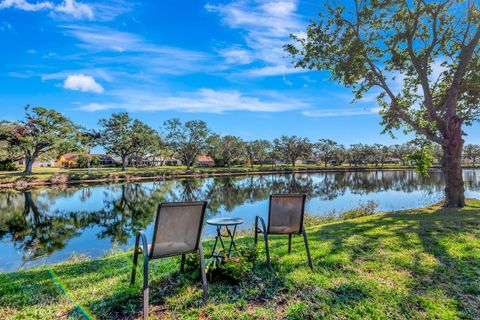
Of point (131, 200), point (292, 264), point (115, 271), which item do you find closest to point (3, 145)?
point (131, 200)

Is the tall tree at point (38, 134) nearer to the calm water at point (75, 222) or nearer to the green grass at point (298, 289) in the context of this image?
the calm water at point (75, 222)

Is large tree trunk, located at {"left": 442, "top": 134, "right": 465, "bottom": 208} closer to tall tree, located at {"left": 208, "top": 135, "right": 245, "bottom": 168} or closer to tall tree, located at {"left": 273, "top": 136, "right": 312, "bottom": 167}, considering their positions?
tall tree, located at {"left": 208, "top": 135, "right": 245, "bottom": 168}

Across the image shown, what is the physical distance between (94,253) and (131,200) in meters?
12.4

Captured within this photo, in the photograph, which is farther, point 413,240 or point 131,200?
point 131,200

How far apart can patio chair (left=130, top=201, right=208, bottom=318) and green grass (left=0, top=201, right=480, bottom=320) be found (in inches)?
15.9

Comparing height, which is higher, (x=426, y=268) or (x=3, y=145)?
(x=3, y=145)

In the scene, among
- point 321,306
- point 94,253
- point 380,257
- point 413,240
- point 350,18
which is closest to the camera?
point 321,306

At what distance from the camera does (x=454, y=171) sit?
30.7ft

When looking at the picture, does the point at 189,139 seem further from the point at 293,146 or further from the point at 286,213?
the point at 286,213

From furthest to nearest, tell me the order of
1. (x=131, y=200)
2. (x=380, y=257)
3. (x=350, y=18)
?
(x=131, y=200) → (x=350, y=18) → (x=380, y=257)

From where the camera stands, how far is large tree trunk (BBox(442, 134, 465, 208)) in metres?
9.26

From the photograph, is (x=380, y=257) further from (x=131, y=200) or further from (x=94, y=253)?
(x=131, y=200)

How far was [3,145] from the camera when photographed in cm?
3122

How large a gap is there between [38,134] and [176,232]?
1543 inches
